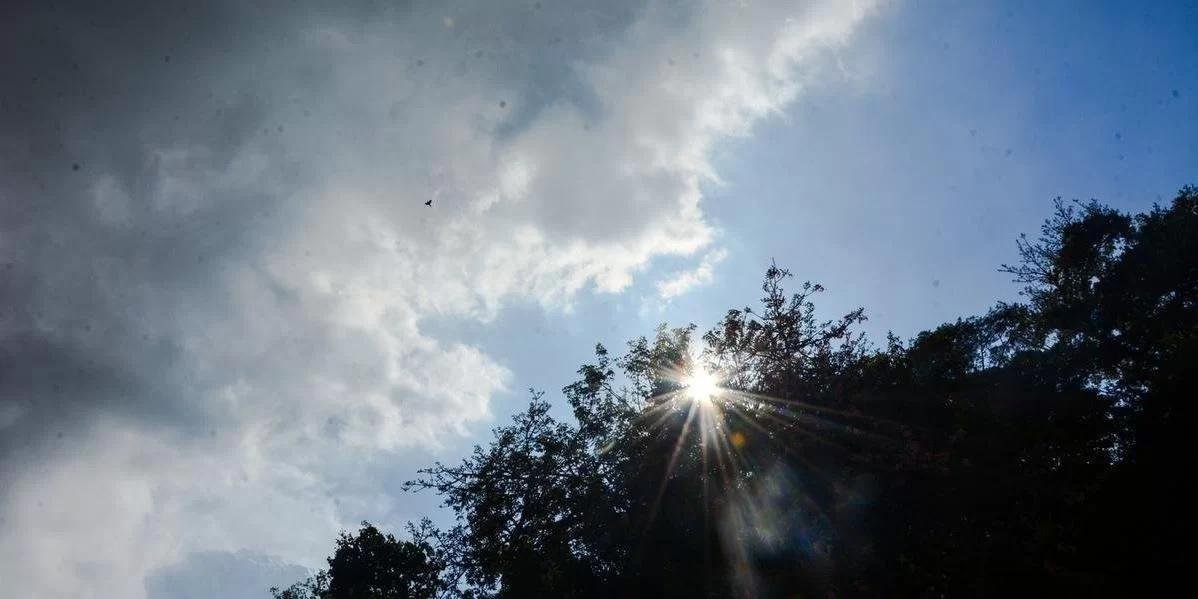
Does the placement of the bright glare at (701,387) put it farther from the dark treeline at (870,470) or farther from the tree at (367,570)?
the tree at (367,570)

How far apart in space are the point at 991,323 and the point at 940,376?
9610 mm

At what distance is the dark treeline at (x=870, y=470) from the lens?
60.5 feet

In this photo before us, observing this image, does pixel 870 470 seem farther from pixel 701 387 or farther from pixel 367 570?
pixel 367 570

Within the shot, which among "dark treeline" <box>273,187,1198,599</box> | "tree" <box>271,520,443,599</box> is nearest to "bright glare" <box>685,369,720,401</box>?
"dark treeline" <box>273,187,1198,599</box>

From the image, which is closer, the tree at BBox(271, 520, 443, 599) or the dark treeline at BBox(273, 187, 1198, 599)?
the dark treeline at BBox(273, 187, 1198, 599)

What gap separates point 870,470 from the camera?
1928 centimetres

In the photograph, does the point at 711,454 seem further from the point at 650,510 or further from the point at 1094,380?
the point at 1094,380

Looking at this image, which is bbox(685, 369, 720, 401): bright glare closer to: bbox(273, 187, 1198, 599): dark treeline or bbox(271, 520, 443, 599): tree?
bbox(273, 187, 1198, 599): dark treeline

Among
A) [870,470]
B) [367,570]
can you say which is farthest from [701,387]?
[367,570]

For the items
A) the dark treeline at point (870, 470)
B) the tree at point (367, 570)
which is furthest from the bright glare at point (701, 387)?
the tree at point (367, 570)

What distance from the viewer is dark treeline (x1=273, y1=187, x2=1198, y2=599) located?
18.4 m

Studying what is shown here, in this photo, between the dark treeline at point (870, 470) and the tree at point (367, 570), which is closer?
the dark treeline at point (870, 470)

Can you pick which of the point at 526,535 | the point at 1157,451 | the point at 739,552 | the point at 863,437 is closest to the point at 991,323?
the point at 1157,451

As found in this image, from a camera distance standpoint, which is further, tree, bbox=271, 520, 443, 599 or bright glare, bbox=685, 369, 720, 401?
tree, bbox=271, 520, 443, 599
